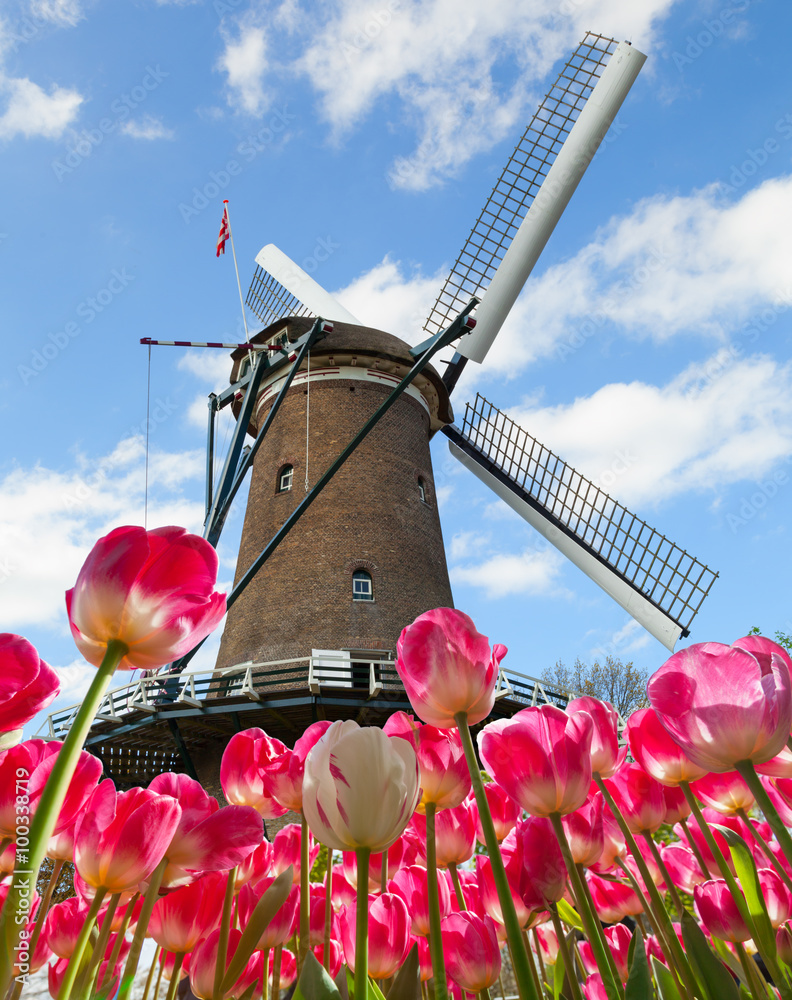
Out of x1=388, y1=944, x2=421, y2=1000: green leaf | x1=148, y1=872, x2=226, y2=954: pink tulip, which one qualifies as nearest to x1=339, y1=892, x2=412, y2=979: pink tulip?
x1=148, y1=872, x2=226, y2=954: pink tulip

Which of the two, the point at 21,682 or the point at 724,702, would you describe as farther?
the point at 724,702

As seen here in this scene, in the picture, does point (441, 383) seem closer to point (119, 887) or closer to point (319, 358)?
point (319, 358)

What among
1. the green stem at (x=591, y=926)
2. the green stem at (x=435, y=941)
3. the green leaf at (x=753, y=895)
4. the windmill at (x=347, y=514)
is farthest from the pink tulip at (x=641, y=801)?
the windmill at (x=347, y=514)

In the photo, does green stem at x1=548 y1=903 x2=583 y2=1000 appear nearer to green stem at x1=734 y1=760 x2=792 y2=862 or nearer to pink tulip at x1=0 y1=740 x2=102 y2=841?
green stem at x1=734 y1=760 x2=792 y2=862

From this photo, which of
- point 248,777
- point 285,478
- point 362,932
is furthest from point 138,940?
point 285,478

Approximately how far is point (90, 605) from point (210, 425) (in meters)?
13.8

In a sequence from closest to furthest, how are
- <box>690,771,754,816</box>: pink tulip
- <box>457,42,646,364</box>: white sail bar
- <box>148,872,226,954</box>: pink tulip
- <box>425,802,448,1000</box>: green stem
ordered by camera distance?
<box>425,802,448,1000</box>: green stem < <box>148,872,226,954</box>: pink tulip < <box>690,771,754,816</box>: pink tulip < <box>457,42,646,364</box>: white sail bar

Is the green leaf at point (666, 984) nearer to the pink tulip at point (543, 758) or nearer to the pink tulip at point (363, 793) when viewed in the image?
the pink tulip at point (543, 758)

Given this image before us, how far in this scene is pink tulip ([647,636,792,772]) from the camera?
841mm

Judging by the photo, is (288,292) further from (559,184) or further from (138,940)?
(138,940)

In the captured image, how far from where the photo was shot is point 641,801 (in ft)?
4.29

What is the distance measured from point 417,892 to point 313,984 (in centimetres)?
73

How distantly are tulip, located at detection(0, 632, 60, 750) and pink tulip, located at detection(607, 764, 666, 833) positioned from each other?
3.38 feet

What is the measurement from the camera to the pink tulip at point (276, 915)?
1.04 m
